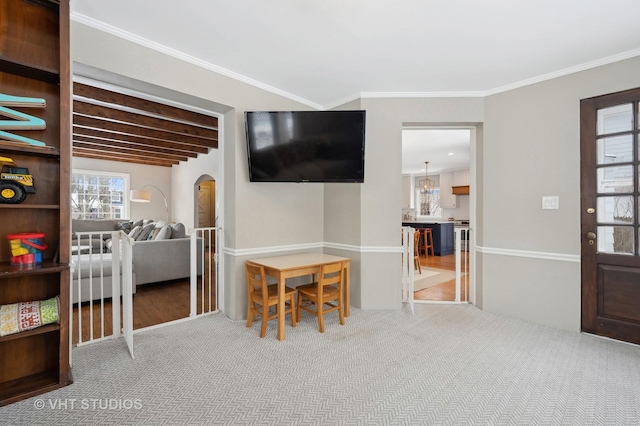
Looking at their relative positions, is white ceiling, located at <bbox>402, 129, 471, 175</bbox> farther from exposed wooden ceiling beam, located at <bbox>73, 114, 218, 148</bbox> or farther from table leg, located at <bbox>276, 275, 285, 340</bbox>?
exposed wooden ceiling beam, located at <bbox>73, 114, 218, 148</bbox>

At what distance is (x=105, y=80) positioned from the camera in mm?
2463

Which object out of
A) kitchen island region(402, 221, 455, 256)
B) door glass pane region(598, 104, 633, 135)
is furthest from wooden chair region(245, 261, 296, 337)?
kitchen island region(402, 221, 455, 256)

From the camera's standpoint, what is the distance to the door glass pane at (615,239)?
8.55ft

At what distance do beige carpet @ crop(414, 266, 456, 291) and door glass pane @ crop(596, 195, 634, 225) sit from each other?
2.25m

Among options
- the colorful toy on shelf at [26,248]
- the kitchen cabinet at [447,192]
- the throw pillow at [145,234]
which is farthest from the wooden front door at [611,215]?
the kitchen cabinet at [447,192]

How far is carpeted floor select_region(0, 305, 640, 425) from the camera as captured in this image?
1695mm

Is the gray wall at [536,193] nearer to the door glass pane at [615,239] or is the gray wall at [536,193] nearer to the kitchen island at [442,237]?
A: the door glass pane at [615,239]

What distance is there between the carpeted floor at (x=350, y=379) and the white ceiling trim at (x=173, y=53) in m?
2.45

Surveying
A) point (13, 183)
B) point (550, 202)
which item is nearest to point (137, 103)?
point (13, 183)

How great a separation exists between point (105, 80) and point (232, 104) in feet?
3.42

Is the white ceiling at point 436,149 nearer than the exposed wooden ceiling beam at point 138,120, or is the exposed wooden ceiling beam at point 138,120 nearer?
the exposed wooden ceiling beam at point 138,120

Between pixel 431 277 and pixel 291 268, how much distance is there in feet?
10.5

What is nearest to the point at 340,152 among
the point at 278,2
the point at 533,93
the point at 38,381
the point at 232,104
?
the point at 232,104

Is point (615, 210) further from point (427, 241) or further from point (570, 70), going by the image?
point (427, 241)
